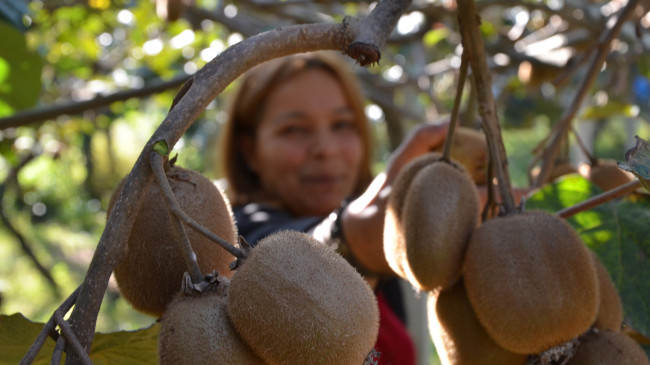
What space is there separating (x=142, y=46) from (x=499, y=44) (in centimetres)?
166

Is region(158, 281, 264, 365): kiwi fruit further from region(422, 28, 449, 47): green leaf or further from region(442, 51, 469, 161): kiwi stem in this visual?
region(422, 28, 449, 47): green leaf

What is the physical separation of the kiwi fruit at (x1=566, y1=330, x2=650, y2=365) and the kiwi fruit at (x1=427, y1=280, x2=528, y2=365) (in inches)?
2.5

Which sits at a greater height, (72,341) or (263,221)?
(72,341)

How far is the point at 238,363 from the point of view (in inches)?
22.3

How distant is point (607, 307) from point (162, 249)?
54cm

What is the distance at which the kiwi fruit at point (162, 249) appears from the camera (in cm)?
66

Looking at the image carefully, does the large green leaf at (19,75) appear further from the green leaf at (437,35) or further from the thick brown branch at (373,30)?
the green leaf at (437,35)

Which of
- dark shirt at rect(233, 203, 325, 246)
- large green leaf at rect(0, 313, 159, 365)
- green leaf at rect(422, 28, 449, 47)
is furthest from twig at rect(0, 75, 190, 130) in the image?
green leaf at rect(422, 28, 449, 47)

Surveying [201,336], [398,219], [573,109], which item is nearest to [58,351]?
[201,336]

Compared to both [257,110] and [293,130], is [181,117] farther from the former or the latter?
[257,110]

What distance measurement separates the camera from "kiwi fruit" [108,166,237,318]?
66cm

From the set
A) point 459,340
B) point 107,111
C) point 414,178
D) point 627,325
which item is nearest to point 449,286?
point 459,340

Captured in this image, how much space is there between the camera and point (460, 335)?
79 centimetres

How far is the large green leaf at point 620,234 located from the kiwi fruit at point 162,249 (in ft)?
1.92
